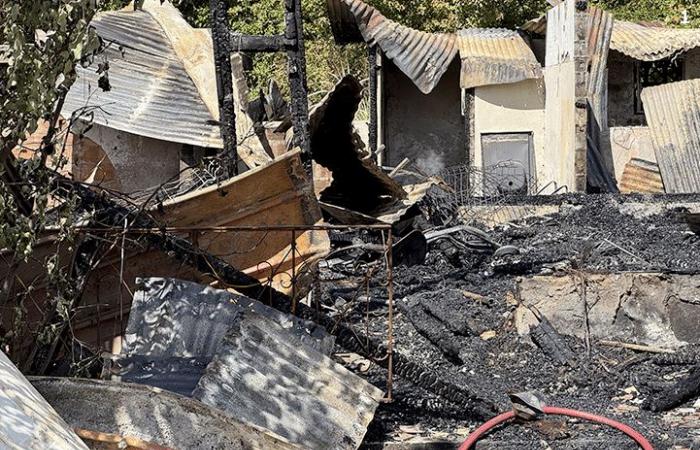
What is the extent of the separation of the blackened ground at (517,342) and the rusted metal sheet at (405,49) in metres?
7.41

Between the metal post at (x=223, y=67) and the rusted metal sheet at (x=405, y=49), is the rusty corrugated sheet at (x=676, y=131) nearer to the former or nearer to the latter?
the rusted metal sheet at (x=405, y=49)

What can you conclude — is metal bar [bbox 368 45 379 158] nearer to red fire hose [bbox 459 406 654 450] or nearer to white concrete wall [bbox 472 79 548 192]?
white concrete wall [bbox 472 79 548 192]

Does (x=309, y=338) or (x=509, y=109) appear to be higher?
(x=509, y=109)

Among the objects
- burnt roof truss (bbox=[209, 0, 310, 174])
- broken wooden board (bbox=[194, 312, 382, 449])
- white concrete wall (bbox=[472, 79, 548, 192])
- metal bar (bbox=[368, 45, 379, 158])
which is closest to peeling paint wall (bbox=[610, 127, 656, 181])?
white concrete wall (bbox=[472, 79, 548, 192])

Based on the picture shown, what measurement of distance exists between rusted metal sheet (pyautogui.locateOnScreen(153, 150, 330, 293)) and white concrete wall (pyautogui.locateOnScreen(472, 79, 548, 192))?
12820 mm

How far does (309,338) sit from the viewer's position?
19.8 feet

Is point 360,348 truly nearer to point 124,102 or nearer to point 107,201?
point 107,201

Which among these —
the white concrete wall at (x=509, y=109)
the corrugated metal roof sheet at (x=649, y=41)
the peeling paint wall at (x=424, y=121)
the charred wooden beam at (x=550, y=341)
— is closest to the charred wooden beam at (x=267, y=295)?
the charred wooden beam at (x=550, y=341)

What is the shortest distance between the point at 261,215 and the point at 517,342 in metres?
2.43

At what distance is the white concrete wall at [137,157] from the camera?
11820mm

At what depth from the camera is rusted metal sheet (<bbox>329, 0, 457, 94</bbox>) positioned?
782 inches

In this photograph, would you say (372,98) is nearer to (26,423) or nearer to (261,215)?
(261,215)

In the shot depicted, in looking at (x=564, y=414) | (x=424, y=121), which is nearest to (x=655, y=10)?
(x=424, y=121)

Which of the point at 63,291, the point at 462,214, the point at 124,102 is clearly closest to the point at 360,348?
the point at 63,291
